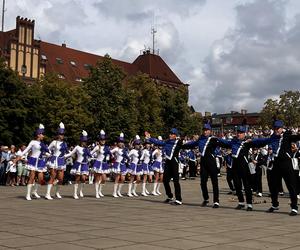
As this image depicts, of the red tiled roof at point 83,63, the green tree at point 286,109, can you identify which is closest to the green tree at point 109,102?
the red tiled roof at point 83,63

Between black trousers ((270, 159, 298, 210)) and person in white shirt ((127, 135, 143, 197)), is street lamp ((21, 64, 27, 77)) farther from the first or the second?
black trousers ((270, 159, 298, 210))

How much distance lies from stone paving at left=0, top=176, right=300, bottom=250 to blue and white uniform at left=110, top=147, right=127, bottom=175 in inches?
157

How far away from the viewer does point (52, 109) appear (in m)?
57.0

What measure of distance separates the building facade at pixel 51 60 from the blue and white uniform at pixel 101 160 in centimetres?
4438

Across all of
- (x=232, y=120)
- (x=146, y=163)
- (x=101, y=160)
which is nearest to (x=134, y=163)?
(x=146, y=163)

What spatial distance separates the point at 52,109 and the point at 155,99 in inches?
741

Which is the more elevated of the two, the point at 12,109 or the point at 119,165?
the point at 12,109

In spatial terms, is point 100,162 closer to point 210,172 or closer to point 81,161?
point 81,161

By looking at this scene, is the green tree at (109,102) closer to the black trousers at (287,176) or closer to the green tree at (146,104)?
the green tree at (146,104)

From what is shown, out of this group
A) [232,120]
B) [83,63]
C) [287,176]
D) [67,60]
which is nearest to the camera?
[287,176]

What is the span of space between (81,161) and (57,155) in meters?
1.12

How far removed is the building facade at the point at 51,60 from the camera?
73.9 meters

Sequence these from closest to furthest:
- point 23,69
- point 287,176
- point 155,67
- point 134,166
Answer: point 287,176 < point 134,166 < point 23,69 < point 155,67

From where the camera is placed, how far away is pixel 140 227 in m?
10.1
